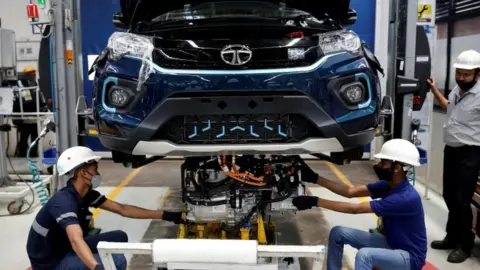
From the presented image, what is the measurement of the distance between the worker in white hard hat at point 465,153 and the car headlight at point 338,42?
1566 mm

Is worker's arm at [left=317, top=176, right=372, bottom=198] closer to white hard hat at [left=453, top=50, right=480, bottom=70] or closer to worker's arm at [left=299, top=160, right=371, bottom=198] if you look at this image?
worker's arm at [left=299, top=160, right=371, bottom=198]

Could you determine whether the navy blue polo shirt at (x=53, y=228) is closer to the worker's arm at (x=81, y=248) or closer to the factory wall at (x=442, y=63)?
the worker's arm at (x=81, y=248)

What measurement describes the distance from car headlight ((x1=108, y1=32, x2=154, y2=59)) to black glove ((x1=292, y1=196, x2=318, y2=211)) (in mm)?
1461

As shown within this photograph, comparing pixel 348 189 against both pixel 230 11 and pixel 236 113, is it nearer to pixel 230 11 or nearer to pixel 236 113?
pixel 236 113

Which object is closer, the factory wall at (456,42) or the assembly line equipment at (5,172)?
the assembly line equipment at (5,172)

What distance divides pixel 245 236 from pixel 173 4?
1882 millimetres

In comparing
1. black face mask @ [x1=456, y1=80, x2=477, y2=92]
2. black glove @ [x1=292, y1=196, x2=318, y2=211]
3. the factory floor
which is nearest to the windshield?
black glove @ [x1=292, y1=196, x2=318, y2=211]

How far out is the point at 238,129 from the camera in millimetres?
3066

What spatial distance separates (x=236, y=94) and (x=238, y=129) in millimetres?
226

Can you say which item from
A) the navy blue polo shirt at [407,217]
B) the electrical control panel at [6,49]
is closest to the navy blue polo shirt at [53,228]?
the navy blue polo shirt at [407,217]

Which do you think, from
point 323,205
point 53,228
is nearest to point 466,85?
point 323,205

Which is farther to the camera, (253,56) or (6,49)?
(6,49)

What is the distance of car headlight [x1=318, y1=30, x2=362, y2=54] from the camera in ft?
10.2

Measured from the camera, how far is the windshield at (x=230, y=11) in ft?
11.7
